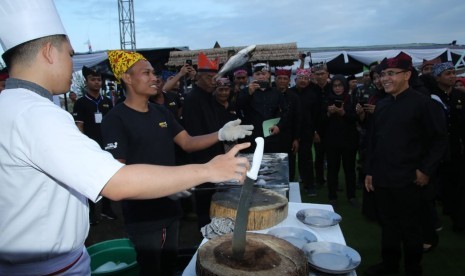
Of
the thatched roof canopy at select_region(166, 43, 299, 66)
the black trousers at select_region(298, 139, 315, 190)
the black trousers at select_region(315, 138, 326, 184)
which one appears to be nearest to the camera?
the black trousers at select_region(298, 139, 315, 190)

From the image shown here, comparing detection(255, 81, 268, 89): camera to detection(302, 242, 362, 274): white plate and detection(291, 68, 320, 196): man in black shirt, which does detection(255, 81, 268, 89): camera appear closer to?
detection(291, 68, 320, 196): man in black shirt

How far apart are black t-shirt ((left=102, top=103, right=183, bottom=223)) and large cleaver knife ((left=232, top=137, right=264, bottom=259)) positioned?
957 mm

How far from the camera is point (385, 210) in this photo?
3.24 m

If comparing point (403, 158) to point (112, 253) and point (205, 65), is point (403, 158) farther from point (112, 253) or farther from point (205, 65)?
point (112, 253)

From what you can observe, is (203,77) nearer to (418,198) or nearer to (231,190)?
(231,190)

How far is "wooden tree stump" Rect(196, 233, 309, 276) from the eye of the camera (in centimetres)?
148

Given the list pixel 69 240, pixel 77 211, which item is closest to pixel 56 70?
pixel 77 211

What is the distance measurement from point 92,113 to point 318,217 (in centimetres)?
390

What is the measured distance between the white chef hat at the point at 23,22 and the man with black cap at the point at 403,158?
2.98 metres

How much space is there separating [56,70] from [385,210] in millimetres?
3209

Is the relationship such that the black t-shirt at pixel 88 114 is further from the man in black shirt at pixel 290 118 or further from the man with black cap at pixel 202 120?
the man in black shirt at pixel 290 118

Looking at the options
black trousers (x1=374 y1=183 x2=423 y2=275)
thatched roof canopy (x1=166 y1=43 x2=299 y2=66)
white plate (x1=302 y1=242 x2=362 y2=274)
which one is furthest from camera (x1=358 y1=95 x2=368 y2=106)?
white plate (x1=302 y1=242 x2=362 y2=274)

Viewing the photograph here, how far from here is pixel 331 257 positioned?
1.87 metres

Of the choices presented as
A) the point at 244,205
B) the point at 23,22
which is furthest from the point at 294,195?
the point at 23,22
